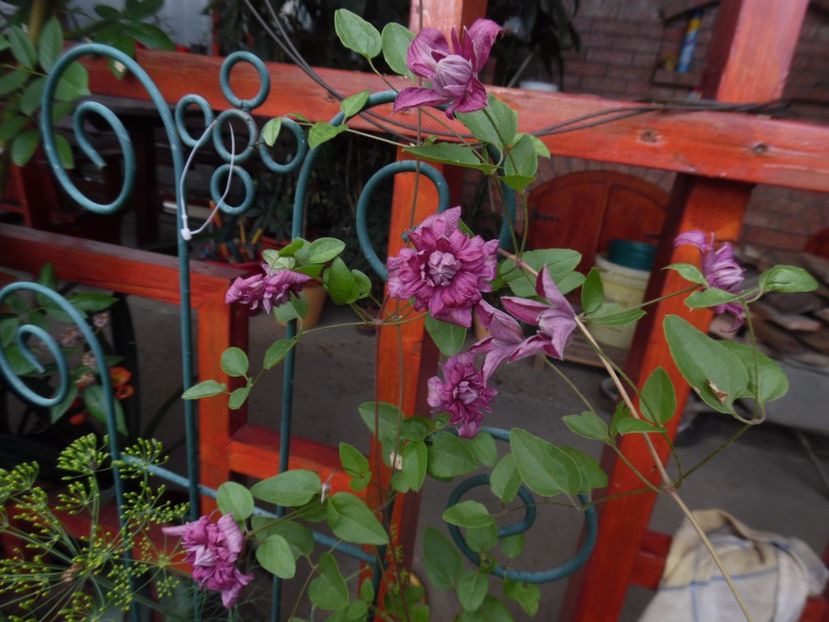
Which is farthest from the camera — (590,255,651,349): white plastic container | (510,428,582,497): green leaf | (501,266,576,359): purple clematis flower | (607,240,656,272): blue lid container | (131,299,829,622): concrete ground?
(607,240,656,272): blue lid container

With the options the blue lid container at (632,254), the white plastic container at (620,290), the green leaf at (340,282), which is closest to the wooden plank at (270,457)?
the green leaf at (340,282)

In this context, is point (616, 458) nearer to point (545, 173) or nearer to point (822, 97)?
point (545, 173)

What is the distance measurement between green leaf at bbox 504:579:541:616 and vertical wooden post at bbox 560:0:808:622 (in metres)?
0.20

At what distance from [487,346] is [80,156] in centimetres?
241

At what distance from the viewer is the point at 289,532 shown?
631 mm

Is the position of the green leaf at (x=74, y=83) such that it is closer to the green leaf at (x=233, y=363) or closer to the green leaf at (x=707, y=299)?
the green leaf at (x=233, y=363)

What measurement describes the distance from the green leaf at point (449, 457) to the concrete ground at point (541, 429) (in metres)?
1.03

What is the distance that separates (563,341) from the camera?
371mm

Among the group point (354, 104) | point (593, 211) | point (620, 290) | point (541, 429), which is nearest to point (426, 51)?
point (354, 104)

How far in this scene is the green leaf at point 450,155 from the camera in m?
0.42

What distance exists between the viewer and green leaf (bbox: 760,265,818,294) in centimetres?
42

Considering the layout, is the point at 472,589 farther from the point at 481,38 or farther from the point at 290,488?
the point at 481,38

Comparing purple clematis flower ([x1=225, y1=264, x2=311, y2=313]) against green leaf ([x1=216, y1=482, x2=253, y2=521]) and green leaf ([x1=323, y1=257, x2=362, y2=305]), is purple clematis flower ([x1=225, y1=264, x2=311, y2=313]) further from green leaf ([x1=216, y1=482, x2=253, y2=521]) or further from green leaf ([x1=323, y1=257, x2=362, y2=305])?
green leaf ([x1=216, y1=482, x2=253, y2=521])

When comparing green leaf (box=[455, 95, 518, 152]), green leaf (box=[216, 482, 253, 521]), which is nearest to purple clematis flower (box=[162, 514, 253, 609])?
green leaf (box=[216, 482, 253, 521])
